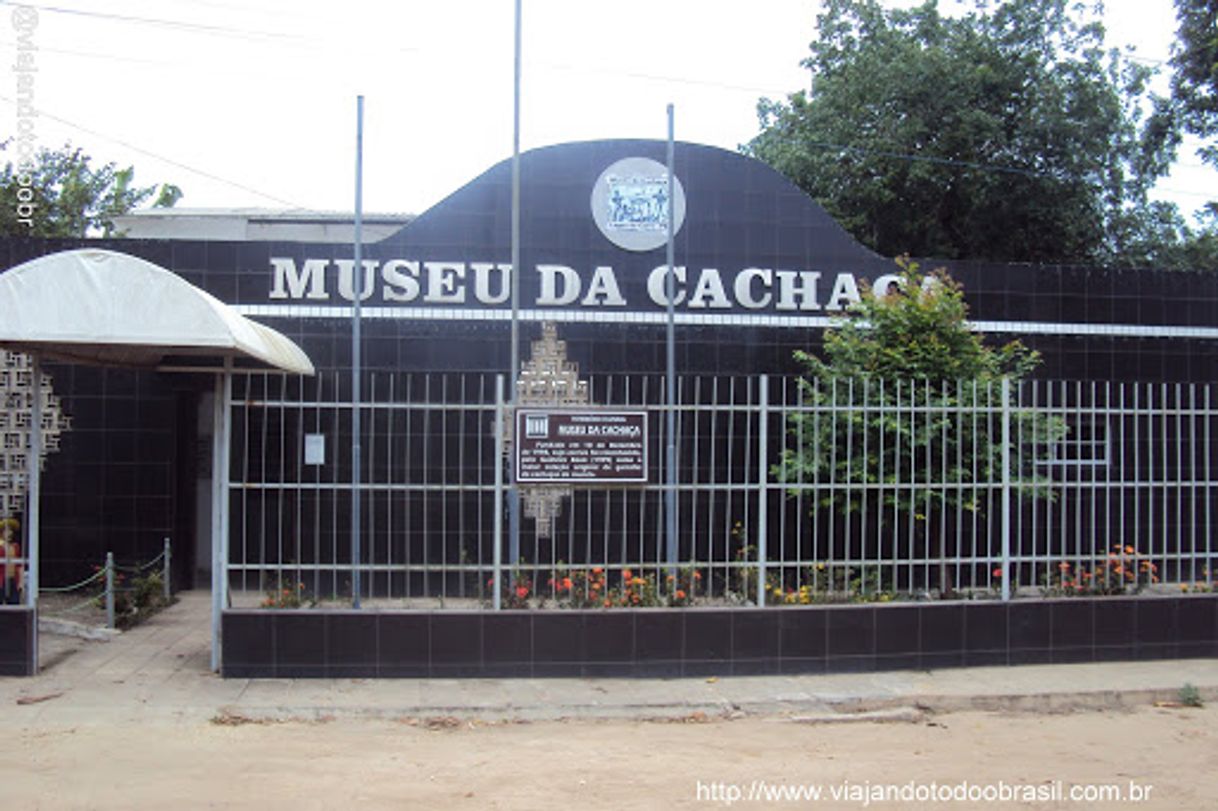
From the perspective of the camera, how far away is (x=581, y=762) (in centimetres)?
648

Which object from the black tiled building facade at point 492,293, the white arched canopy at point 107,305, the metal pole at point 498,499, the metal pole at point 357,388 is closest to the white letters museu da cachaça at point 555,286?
the black tiled building facade at point 492,293

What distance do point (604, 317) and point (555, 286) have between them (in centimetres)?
69

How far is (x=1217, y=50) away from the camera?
682 inches

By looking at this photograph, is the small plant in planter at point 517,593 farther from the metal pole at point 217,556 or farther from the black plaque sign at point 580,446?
the metal pole at point 217,556

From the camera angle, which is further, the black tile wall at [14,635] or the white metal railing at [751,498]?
the white metal railing at [751,498]

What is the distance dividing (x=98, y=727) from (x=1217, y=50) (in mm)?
18543

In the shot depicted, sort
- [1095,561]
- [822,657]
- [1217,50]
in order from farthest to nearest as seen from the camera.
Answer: [1217,50], [1095,561], [822,657]

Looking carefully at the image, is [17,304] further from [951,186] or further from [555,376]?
[951,186]

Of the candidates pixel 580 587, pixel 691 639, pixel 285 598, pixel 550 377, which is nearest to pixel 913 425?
pixel 691 639

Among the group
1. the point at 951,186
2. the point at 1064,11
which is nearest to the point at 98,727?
the point at 951,186

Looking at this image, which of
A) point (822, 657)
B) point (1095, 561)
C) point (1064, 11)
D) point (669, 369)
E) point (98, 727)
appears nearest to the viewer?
point (98, 727)

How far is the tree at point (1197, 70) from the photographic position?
59.8 feet

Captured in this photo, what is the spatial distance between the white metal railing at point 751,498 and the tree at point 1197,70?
7.47 metres

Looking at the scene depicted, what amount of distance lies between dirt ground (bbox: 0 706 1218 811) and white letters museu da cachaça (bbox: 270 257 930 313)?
6.25 meters
